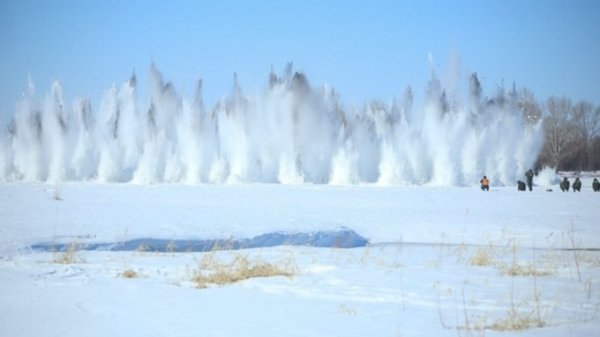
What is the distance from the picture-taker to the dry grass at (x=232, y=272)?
25.0 ft

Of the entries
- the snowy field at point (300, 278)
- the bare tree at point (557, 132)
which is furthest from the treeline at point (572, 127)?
the snowy field at point (300, 278)

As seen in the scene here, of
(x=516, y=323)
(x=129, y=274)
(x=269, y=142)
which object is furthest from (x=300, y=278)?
(x=269, y=142)

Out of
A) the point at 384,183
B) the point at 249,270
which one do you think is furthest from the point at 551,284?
the point at 384,183

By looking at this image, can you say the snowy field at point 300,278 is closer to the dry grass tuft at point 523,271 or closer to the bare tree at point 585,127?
the dry grass tuft at point 523,271

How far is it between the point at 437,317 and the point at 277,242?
26.4 feet

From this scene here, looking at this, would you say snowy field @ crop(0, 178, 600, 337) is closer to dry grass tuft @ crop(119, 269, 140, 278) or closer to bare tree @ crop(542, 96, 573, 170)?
dry grass tuft @ crop(119, 269, 140, 278)

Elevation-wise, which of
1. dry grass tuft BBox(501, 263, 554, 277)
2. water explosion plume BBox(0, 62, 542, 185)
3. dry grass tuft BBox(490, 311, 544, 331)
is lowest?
dry grass tuft BBox(490, 311, 544, 331)

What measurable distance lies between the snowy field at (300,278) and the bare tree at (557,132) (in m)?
45.9

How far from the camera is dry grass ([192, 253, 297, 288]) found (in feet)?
25.0

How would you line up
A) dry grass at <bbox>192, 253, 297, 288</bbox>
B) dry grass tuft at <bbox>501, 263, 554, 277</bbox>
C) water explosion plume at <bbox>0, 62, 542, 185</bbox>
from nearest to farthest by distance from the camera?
dry grass at <bbox>192, 253, 297, 288</bbox> → dry grass tuft at <bbox>501, 263, 554, 277</bbox> → water explosion plume at <bbox>0, 62, 542, 185</bbox>

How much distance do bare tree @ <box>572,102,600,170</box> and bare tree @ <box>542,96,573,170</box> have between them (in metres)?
1.34

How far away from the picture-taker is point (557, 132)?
6388 cm

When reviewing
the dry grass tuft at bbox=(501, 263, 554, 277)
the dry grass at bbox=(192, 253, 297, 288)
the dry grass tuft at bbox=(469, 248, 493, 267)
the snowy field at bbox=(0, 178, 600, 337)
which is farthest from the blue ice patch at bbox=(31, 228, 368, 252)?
the dry grass tuft at bbox=(501, 263, 554, 277)

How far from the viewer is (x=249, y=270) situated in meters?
8.20
